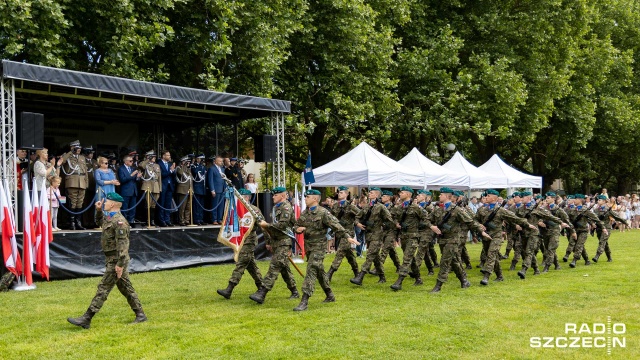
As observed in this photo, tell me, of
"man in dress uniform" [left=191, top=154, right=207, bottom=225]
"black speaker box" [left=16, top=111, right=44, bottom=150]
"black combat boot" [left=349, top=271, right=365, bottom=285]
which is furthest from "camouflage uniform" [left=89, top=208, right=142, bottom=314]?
"man in dress uniform" [left=191, top=154, right=207, bottom=225]

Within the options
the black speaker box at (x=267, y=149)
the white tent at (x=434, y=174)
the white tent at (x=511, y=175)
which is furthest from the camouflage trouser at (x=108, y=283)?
the white tent at (x=511, y=175)

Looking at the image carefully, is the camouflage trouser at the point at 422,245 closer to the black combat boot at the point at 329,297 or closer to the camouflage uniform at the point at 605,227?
the black combat boot at the point at 329,297

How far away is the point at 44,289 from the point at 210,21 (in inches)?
391

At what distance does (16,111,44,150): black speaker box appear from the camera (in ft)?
40.3

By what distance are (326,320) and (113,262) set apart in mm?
3023

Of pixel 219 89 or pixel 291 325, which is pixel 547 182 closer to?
pixel 219 89

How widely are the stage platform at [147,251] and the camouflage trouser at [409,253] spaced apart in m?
5.68

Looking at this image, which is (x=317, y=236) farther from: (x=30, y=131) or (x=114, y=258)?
(x=30, y=131)

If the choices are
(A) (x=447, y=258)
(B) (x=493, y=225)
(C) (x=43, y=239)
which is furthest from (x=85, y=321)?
(B) (x=493, y=225)

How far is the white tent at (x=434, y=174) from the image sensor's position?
20.7m

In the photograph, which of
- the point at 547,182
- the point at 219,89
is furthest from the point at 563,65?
the point at 219,89

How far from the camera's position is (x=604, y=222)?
17.8 m

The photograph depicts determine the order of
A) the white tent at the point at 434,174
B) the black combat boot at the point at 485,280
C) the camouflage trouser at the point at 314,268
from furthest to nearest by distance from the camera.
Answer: the white tent at the point at 434,174, the black combat boot at the point at 485,280, the camouflage trouser at the point at 314,268

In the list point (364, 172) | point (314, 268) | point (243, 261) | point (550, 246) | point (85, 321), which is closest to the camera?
point (85, 321)
